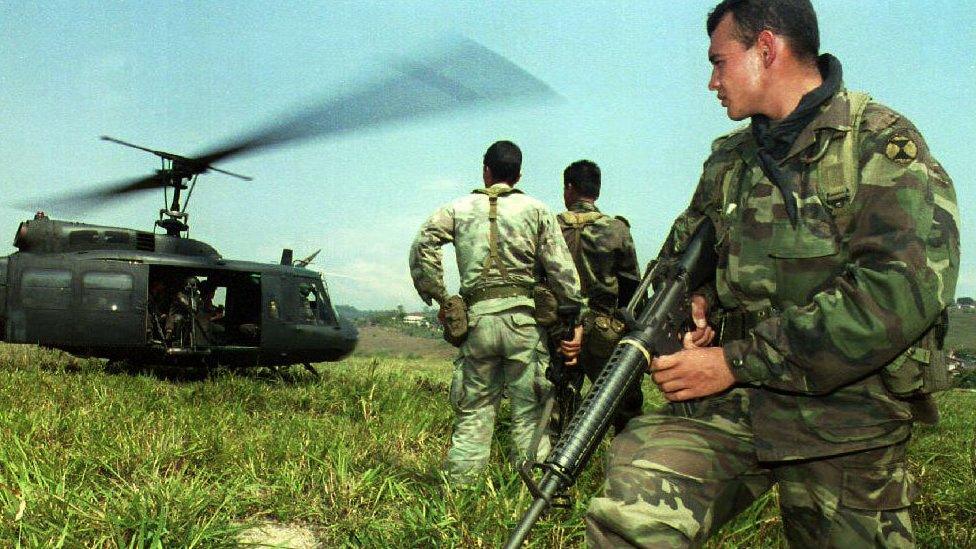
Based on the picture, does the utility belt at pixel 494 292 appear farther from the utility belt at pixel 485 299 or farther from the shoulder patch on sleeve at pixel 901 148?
the shoulder patch on sleeve at pixel 901 148

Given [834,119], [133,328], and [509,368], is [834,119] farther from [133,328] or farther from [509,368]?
[133,328]

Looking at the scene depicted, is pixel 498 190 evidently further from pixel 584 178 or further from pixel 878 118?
pixel 878 118

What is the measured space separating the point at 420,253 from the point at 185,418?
72.9 inches

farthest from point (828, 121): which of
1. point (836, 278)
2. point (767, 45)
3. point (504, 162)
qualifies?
point (504, 162)

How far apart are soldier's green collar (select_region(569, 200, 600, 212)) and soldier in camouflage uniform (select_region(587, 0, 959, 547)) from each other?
10.3 feet

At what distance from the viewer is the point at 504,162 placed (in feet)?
14.6

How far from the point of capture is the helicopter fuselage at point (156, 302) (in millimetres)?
8430

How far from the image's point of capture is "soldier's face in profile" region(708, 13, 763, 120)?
1.94 meters

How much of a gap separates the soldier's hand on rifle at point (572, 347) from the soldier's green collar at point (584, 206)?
3.19 ft

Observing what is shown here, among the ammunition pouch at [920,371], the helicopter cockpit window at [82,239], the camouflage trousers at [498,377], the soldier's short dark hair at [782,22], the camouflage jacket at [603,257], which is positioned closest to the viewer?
the ammunition pouch at [920,371]

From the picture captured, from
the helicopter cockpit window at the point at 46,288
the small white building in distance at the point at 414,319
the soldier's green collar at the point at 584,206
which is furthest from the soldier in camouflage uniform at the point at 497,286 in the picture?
the small white building in distance at the point at 414,319

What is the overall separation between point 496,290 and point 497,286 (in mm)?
24

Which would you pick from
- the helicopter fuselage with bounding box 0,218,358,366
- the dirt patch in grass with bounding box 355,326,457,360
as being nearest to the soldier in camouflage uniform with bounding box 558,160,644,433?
the helicopter fuselage with bounding box 0,218,358,366

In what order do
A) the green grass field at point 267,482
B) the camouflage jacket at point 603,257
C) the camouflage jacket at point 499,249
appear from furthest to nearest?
the camouflage jacket at point 603,257 < the camouflage jacket at point 499,249 < the green grass field at point 267,482
